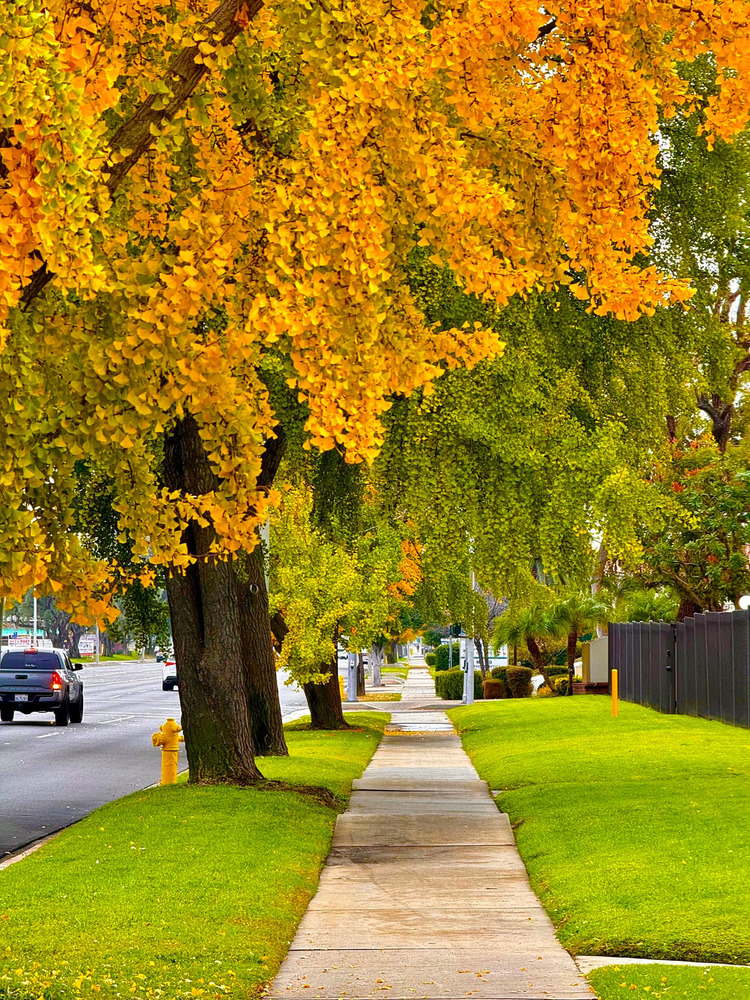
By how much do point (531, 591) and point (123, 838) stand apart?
2025 cm

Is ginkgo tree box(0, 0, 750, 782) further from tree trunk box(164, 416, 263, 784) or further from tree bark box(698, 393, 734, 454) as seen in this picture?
tree bark box(698, 393, 734, 454)

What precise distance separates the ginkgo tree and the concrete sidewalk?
2433 mm

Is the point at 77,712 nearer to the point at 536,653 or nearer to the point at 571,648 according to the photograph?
the point at 571,648

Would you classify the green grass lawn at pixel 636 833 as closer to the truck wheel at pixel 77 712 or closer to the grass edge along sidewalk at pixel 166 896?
the grass edge along sidewalk at pixel 166 896

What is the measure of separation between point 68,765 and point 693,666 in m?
15.3

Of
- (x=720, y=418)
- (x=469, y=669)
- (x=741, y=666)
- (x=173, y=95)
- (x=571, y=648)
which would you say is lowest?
(x=469, y=669)

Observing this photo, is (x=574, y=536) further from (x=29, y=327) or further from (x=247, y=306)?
(x=29, y=327)

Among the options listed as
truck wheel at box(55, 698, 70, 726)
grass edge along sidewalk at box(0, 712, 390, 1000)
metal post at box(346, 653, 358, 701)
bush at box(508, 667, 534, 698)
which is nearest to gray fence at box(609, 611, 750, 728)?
bush at box(508, 667, 534, 698)

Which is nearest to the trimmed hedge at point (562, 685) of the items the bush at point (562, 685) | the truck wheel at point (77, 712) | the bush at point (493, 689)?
the bush at point (562, 685)

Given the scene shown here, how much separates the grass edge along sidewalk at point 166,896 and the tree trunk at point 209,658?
662mm

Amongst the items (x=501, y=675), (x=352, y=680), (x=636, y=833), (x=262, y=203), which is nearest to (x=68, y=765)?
(x=636, y=833)

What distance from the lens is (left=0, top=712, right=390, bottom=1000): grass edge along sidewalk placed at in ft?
25.0

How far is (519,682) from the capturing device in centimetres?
5319

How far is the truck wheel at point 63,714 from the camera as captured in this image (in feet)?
118
